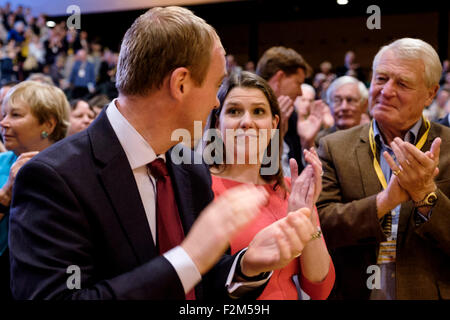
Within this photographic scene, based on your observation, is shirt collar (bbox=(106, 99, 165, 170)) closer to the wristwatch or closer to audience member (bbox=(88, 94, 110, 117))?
the wristwatch

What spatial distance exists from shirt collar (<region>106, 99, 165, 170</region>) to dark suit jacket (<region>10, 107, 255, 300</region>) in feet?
0.07

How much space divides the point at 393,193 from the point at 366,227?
169mm

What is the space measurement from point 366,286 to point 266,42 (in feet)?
41.9

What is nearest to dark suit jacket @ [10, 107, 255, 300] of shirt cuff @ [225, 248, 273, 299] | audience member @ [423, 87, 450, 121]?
shirt cuff @ [225, 248, 273, 299]

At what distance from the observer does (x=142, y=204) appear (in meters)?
1.18

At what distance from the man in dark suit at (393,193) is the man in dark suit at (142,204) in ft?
2.19

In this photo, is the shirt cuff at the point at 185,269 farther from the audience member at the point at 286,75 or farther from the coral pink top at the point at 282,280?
the audience member at the point at 286,75

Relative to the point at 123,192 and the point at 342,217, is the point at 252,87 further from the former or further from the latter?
the point at 123,192

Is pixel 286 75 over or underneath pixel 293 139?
over

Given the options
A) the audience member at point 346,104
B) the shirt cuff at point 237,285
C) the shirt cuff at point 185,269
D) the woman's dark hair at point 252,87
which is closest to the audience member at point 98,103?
the audience member at point 346,104

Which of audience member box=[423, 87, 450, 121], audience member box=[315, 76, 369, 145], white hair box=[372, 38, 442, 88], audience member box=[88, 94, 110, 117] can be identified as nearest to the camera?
white hair box=[372, 38, 442, 88]

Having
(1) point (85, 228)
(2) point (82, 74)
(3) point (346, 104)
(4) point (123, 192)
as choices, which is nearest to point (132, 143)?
(4) point (123, 192)

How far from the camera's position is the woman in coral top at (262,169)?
1678 millimetres

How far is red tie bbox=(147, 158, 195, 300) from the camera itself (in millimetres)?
1238
